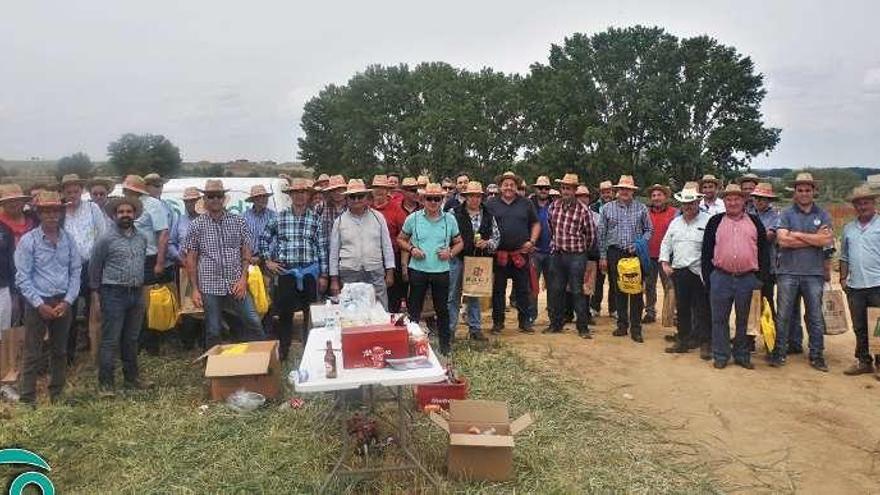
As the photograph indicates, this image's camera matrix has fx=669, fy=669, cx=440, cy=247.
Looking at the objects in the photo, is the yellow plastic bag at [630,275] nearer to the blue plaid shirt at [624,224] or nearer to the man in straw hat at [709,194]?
the blue plaid shirt at [624,224]

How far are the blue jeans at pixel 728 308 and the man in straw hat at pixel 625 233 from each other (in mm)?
1169

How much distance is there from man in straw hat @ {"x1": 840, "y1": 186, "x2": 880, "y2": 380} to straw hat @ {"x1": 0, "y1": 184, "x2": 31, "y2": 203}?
803 centimetres

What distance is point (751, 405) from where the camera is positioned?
5891 mm

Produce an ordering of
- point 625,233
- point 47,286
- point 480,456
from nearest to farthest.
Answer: point 480,456
point 47,286
point 625,233

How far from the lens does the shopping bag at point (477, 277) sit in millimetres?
7781

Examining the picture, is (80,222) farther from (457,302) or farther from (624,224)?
(624,224)

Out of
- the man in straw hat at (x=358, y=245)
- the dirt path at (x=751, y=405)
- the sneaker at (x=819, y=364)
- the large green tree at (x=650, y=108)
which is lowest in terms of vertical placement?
the dirt path at (x=751, y=405)

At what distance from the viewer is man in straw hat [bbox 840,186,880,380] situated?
6.52m

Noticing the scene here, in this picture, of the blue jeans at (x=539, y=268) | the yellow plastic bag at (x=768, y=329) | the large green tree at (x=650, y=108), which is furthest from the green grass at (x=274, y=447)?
the large green tree at (x=650, y=108)

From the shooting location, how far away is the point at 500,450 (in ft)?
13.7

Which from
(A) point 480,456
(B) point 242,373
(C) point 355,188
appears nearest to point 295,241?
(C) point 355,188

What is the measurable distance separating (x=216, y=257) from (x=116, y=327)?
1.05 m

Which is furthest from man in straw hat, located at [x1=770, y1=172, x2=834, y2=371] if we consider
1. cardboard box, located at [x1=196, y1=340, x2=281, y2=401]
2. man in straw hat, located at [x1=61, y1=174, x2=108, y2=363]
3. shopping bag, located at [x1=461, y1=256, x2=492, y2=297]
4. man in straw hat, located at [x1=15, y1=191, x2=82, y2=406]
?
man in straw hat, located at [x1=61, y1=174, x2=108, y2=363]

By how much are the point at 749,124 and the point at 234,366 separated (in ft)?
109
